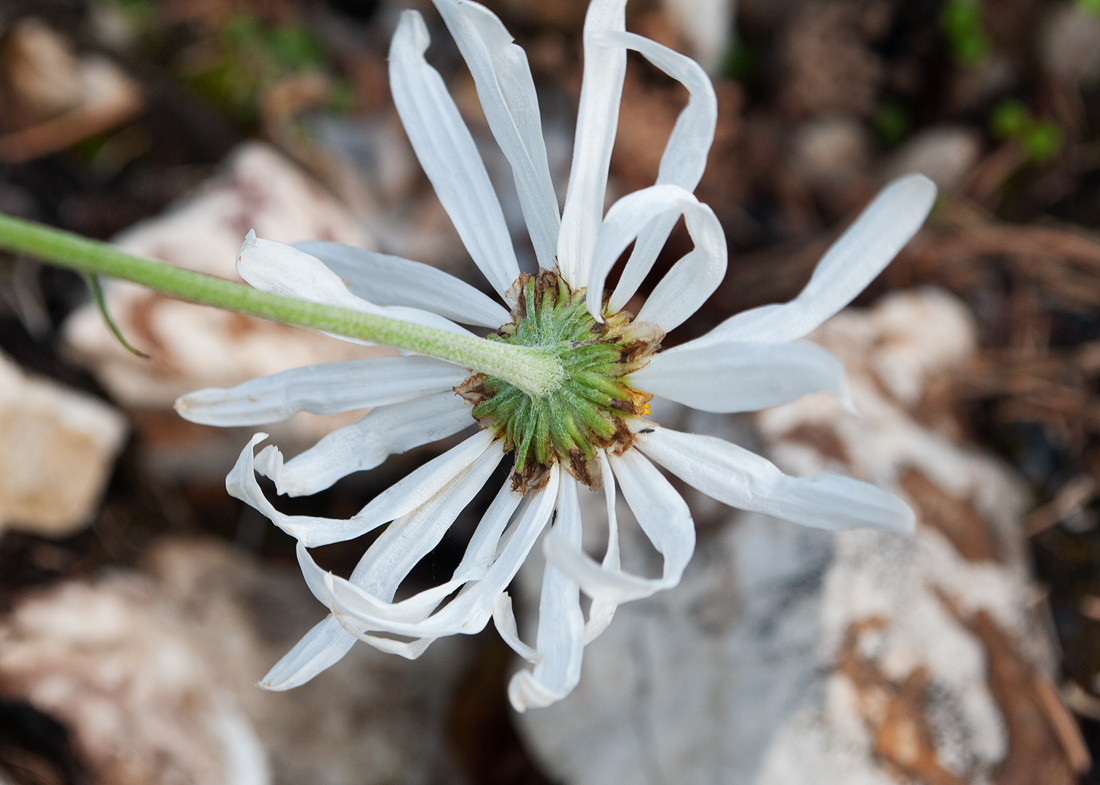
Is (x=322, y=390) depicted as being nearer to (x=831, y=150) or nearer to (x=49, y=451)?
(x=49, y=451)

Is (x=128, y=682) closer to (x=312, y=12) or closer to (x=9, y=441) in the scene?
(x=9, y=441)

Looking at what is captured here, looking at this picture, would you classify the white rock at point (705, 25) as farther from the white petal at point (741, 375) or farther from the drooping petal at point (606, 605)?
the drooping petal at point (606, 605)

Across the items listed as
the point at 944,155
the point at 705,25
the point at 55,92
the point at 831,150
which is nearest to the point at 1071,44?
the point at 944,155

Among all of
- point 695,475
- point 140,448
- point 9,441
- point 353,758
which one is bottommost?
point 353,758

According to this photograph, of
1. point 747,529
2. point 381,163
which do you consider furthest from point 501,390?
point 381,163

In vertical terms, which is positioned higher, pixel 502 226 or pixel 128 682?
pixel 502 226


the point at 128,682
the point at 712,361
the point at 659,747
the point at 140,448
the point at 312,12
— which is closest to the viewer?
the point at 712,361

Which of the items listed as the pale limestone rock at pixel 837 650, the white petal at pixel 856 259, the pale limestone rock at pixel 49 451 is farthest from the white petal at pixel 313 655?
the pale limestone rock at pixel 49 451
